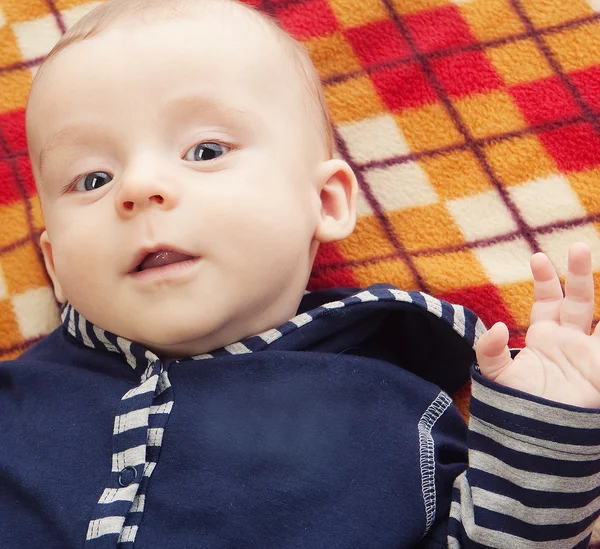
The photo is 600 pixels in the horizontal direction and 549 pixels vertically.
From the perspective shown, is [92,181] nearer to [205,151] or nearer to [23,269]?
[205,151]

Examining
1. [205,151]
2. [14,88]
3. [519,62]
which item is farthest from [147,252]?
[519,62]

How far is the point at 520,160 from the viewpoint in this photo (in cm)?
135

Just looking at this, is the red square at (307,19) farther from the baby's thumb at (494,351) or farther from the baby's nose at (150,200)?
the baby's thumb at (494,351)

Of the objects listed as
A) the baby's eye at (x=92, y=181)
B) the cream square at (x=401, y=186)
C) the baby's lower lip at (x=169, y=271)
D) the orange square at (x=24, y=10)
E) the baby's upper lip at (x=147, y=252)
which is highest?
the orange square at (x=24, y=10)

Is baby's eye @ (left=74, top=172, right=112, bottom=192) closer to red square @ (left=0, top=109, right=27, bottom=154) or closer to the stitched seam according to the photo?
red square @ (left=0, top=109, right=27, bottom=154)

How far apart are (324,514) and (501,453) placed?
0.23 m

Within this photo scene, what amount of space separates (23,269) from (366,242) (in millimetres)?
585

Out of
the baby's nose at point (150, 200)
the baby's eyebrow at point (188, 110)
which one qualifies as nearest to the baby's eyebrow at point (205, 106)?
the baby's eyebrow at point (188, 110)

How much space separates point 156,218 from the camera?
101 centimetres

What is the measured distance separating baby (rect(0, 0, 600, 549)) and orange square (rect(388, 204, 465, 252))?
20 centimetres

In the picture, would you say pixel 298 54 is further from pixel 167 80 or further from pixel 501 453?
pixel 501 453

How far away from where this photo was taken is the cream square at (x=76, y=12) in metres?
1.50

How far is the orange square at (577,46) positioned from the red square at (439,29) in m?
0.14

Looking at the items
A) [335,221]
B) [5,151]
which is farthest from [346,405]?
[5,151]
